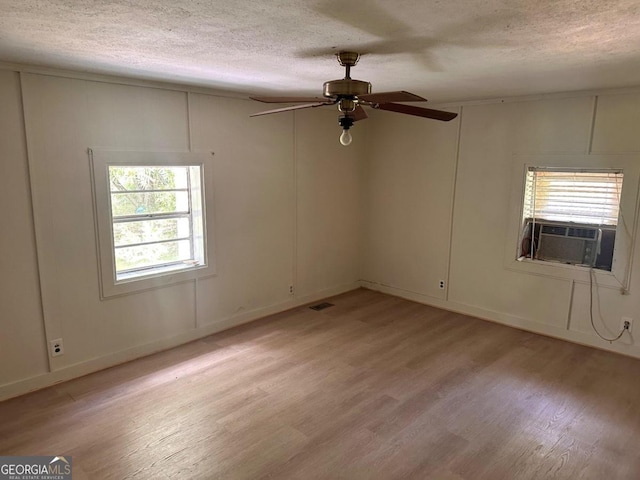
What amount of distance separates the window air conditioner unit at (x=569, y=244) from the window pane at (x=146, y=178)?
3.56 m

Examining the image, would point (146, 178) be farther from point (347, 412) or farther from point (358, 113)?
point (347, 412)

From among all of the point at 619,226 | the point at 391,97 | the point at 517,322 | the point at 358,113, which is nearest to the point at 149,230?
the point at 358,113

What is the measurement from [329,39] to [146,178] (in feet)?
7.25

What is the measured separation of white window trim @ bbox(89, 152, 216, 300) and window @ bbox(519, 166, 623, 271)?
10.4 ft

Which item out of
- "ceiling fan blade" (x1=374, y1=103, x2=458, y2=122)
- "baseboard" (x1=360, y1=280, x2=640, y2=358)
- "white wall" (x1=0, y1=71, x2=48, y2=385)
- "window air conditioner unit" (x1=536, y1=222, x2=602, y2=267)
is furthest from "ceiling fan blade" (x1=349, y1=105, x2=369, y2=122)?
"baseboard" (x1=360, y1=280, x2=640, y2=358)

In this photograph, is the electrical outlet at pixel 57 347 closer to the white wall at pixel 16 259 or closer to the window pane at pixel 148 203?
the white wall at pixel 16 259

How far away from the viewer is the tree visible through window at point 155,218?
3.57 m

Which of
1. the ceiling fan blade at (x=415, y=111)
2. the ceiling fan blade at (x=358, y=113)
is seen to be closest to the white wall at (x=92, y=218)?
the ceiling fan blade at (x=358, y=113)

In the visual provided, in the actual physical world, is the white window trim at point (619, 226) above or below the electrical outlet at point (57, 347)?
above

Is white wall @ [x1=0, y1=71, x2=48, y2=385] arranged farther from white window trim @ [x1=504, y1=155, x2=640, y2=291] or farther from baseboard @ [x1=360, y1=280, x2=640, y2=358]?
white window trim @ [x1=504, y1=155, x2=640, y2=291]

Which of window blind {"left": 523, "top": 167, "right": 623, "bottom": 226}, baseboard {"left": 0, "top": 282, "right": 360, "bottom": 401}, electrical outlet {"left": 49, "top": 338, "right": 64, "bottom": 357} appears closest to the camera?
baseboard {"left": 0, "top": 282, "right": 360, "bottom": 401}

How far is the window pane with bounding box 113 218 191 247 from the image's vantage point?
3592 mm

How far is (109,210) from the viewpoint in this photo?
3.41 meters

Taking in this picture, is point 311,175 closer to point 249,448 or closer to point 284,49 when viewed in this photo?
point 284,49
